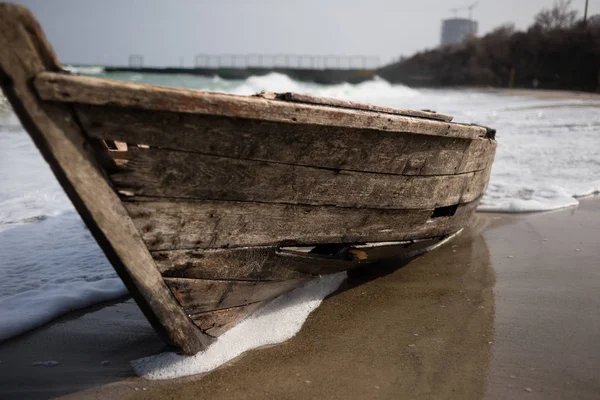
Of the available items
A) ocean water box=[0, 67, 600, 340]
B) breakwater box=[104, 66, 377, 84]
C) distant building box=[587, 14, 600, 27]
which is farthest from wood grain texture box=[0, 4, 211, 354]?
breakwater box=[104, 66, 377, 84]

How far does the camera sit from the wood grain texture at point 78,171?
4.76 feet

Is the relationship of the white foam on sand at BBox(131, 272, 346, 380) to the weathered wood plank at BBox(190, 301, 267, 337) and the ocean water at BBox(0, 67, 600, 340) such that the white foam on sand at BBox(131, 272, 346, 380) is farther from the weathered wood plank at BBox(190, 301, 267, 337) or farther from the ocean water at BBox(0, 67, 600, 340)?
the ocean water at BBox(0, 67, 600, 340)

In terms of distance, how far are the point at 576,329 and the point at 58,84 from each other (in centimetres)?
263

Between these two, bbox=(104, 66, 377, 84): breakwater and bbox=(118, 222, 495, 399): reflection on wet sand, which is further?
bbox=(104, 66, 377, 84): breakwater

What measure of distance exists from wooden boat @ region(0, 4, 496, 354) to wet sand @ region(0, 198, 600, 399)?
11.0 inches

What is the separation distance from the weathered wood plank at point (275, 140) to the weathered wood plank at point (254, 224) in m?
0.24

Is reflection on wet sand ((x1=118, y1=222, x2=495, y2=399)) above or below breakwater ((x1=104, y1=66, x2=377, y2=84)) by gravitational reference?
below

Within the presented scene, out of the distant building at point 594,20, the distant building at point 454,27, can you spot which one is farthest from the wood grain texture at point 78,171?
the distant building at point 454,27

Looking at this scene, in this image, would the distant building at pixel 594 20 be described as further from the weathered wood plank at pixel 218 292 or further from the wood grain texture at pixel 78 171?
the wood grain texture at pixel 78 171

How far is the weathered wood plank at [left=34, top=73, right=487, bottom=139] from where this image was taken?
154 centimetres

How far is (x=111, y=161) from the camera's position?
5.74ft

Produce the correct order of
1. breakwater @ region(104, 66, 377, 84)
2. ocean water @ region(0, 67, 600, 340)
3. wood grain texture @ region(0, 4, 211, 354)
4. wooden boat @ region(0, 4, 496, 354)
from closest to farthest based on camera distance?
wood grain texture @ region(0, 4, 211, 354) → wooden boat @ region(0, 4, 496, 354) → ocean water @ region(0, 67, 600, 340) → breakwater @ region(104, 66, 377, 84)

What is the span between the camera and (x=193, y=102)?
1748 millimetres

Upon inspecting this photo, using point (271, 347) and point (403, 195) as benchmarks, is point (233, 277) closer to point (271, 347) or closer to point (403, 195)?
point (271, 347)
